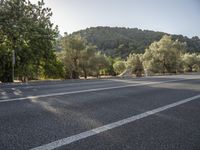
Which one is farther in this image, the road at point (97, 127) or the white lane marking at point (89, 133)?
the road at point (97, 127)

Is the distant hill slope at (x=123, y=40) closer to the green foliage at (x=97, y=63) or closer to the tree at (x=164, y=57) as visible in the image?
the tree at (x=164, y=57)

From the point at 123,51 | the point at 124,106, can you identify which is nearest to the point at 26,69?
the point at 124,106

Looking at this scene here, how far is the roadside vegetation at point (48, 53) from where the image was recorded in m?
23.6

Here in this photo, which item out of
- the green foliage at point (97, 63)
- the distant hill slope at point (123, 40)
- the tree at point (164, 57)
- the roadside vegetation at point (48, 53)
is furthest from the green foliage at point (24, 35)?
the distant hill slope at point (123, 40)

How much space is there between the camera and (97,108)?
22.9ft

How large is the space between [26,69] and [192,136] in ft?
85.7

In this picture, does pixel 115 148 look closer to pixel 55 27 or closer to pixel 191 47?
pixel 55 27

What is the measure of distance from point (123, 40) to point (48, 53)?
113077 mm

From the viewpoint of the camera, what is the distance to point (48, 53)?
2845 cm

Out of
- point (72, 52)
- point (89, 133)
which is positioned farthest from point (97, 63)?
point (89, 133)

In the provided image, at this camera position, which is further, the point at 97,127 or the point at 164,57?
the point at 164,57

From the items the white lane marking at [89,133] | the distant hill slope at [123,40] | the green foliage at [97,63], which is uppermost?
the distant hill slope at [123,40]

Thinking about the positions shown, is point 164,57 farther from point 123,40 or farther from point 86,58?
point 123,40

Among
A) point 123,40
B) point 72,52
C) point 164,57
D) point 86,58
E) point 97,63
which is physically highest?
point 123,40
